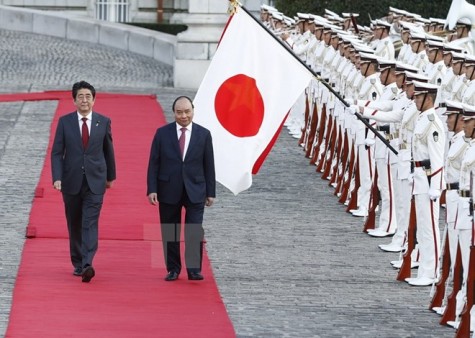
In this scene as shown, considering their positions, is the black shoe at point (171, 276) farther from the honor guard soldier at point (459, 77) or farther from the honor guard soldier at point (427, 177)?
the honor guard soldier at point (459, 77)

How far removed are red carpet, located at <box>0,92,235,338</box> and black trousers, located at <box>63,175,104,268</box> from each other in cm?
23

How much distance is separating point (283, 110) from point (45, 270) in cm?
269

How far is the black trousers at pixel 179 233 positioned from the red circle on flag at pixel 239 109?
3.70ft

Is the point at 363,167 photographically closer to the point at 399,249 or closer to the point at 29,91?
the point at 399,249

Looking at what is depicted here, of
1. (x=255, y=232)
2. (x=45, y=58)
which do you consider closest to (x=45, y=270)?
(x=255, y=232)

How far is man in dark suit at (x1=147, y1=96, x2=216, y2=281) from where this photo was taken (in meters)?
14.2

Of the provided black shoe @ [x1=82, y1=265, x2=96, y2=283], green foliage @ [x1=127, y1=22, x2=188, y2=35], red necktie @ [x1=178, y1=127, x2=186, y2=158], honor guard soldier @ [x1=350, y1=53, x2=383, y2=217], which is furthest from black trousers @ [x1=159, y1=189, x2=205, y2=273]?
green foliage @ [x1=127, y1=22, x2=188, y2=35]

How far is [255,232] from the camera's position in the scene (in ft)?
56.2

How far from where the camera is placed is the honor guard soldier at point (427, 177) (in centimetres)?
1445

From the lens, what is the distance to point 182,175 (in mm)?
14203

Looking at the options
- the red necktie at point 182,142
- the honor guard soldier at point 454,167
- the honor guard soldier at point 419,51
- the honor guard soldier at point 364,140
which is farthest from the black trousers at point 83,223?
the honor guard soldier at point 419,51

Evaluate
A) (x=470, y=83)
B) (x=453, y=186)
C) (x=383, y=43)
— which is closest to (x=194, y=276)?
(x=453, y=186)

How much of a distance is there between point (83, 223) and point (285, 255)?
101 inches

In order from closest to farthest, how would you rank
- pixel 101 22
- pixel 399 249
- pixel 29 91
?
pixel 399 249, pixel 29 91, pixel 101 22
